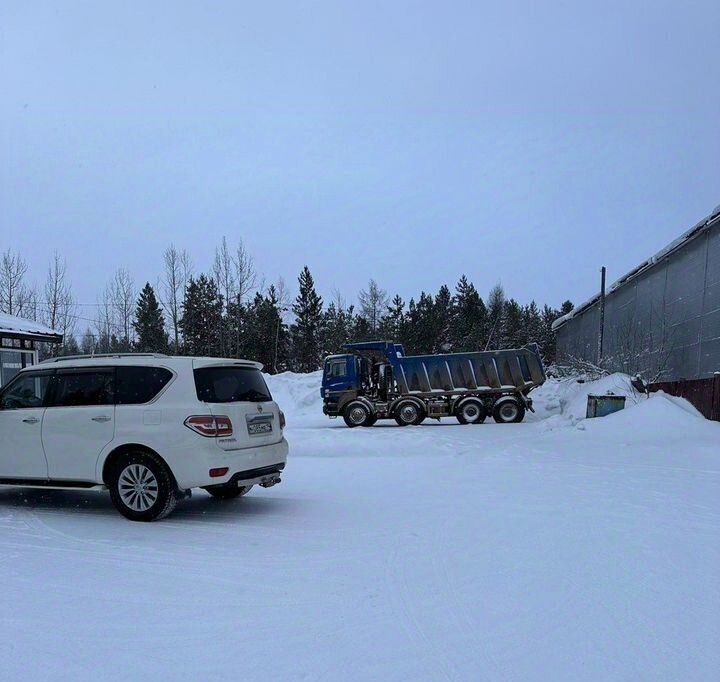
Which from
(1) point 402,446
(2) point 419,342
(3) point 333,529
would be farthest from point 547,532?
(2) point 419,342

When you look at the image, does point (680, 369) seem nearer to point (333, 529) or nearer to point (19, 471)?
point (333, 529)

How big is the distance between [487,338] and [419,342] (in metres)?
9.55

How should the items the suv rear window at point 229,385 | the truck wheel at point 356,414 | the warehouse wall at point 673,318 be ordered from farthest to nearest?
1. the truck wheel at point 356,414
2. the warehouse wall at point 673,318
3. the suv rear window at point 229,385

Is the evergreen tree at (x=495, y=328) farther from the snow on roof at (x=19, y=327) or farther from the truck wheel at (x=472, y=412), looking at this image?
the snow on roof at (x=19, y=327)

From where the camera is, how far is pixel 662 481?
9.44m

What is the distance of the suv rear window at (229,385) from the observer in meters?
6.95

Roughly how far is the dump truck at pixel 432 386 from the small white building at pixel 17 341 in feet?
34.2

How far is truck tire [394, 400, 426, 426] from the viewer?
2347 cm

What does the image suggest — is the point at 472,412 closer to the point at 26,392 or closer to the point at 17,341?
the point at 17,341

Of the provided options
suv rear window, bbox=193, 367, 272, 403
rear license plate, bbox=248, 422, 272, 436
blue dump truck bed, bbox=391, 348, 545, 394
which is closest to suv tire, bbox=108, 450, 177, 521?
suv rear window, bbox=193, 367, 272, 403

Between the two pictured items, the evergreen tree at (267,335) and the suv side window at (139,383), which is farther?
the evergreen tree at (267,335)

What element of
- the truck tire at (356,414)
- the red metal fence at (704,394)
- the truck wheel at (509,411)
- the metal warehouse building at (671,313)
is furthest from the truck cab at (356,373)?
the red metal fence at (704,394)

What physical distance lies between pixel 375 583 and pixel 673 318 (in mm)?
18614

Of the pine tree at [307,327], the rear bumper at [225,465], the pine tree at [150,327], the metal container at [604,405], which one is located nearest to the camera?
the rear bumper at [225,465]
